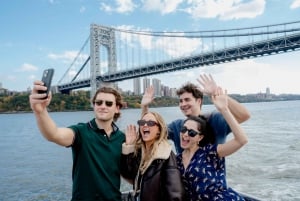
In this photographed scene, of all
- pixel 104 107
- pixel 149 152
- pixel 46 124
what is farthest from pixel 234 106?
pixel 46 124

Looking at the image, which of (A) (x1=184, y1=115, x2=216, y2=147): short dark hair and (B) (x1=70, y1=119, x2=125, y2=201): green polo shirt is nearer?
(B) (x1=70, y1=119, x2=125, y2=201): green polo shirt

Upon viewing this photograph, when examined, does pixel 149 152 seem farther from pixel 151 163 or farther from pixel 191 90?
pixel 191 90

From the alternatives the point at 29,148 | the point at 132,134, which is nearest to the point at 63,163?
the point at 29,148

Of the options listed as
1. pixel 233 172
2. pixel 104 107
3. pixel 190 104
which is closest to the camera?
pixel 104 107

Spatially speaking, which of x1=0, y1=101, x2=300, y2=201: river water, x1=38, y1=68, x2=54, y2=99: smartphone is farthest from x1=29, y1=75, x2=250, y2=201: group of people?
x1=0, y1=101, x2=300, y2=201: river water

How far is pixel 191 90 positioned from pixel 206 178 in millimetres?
701

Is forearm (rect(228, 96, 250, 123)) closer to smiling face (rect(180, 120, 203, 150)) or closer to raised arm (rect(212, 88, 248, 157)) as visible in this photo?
raised arm (rect(212, 88, 248, 157))

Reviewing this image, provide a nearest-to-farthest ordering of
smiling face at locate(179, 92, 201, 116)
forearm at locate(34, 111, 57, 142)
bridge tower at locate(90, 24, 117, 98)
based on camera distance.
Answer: forearm at locate(34, 111, 57, 142) < smiling face at locate(179, 92, 201, 116) < bridge tower at locate(90, 24, 117, 98)

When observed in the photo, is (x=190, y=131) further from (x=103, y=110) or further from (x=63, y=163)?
(x=63, y=163)

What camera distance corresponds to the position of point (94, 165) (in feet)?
5.98

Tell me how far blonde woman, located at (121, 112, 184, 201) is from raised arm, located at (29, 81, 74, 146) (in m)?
0.32

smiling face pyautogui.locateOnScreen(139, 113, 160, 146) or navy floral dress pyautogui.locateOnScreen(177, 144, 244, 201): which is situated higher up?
smiling face pyautogui.locateOnScreen(139, 113, 160, 146)

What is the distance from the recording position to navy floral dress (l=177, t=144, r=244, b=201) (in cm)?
198

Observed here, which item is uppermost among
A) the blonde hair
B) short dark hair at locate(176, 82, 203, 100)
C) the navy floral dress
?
short dark hair at locate(176, 82, 203, 100)
